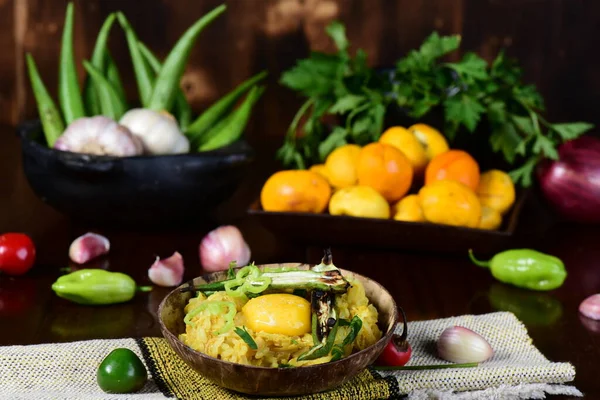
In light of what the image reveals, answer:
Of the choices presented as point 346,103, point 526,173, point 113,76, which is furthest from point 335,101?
point 113,76

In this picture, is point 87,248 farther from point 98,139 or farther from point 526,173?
point 526,173

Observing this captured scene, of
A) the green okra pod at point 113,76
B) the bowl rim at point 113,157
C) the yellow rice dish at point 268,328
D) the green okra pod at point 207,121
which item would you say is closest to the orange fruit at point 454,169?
the bowl rim at point 113,157

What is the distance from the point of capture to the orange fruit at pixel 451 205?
154cm

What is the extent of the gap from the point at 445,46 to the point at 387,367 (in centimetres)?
91

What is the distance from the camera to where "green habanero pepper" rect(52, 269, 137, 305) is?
135 cm

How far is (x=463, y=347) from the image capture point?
116 cm

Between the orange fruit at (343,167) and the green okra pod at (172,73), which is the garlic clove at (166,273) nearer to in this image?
the orange fruit at (343,167)

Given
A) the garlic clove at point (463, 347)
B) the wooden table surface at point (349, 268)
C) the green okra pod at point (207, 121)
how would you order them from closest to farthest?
the garlic clove at point (463, 347), the wooden table surface at point (349, 268), the green okra pod at point (207, 121)

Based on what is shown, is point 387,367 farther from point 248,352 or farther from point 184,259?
point 184,259

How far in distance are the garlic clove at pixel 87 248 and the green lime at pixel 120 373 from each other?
1.69 ft

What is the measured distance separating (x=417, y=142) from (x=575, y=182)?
0.36m

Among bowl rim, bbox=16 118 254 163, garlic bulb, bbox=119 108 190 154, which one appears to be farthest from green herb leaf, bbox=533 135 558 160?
garlic bulb, bbox=119 108 190 154

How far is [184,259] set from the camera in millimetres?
1585

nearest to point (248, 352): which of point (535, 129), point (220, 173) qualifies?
point (220, 173)
